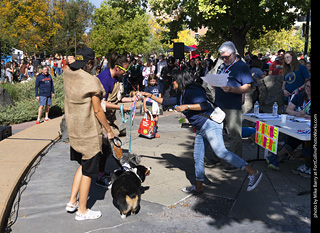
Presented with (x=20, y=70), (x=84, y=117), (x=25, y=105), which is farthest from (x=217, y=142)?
(x=20, y=70)

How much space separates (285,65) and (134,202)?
17.5ft

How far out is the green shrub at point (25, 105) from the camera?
39.5 feet

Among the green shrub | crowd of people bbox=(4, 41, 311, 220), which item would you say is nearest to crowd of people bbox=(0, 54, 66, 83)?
the green shrub

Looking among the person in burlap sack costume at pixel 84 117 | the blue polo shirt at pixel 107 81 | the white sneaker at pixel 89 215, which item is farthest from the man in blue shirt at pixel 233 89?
the white sneaker at pixel 89 215

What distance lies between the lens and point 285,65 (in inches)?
322

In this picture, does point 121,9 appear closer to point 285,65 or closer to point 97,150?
point 285,65

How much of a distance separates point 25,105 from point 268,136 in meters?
9.77

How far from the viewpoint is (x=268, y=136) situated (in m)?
5.64

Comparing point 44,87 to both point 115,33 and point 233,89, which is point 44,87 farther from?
point 115,33

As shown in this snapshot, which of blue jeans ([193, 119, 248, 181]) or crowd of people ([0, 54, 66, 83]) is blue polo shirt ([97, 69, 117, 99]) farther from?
crowd of people ([0, 54, 66, 83])

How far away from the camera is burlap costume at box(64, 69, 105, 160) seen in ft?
13.4
